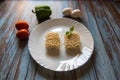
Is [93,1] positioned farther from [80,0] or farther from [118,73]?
[118,73]

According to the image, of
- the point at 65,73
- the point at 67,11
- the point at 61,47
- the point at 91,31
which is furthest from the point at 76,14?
the point at 65,73

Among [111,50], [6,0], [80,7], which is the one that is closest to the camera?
[111,50]

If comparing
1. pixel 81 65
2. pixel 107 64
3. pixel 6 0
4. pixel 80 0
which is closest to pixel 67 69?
pixel 81 65

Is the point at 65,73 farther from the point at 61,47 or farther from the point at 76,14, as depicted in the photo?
the point at 76,14

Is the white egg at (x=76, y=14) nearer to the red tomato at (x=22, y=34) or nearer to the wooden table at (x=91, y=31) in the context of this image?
the wooden table at (x=91, y=31)

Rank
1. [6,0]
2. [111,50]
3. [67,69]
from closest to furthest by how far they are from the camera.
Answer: [67,69], [111,50], [6,0]

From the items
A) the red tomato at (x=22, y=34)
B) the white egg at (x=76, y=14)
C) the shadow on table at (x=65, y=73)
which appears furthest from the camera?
the white egg at (x=76, y=14)

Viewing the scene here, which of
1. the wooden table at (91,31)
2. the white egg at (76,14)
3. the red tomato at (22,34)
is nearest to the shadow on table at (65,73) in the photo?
the wooden table at (91,31)
